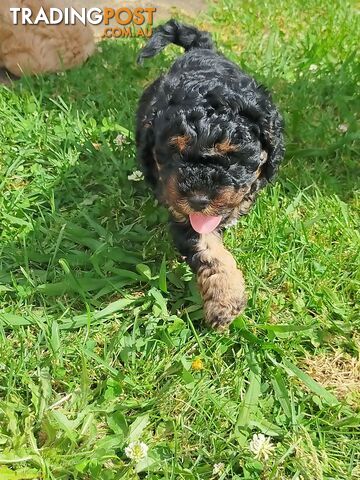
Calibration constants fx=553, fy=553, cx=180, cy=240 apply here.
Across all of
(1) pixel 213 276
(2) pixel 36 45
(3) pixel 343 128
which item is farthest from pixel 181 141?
(2) pixel 36 45

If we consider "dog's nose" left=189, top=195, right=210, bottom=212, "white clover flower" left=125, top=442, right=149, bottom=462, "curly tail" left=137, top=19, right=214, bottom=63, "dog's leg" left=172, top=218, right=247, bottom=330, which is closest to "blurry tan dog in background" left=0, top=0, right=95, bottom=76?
"curly tail" left=137, top=19, right=214, bottom=63

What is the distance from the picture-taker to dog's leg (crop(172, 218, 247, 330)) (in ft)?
8.10

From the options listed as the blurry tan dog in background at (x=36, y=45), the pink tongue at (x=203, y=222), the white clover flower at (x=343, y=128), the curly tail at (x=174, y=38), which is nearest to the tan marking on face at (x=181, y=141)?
the pink tongue at (x=203, y=222)

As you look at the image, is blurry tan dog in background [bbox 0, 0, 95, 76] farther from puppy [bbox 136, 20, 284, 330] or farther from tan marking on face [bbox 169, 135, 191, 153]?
tan marking on face [bbox 169, 135, 191, 153]

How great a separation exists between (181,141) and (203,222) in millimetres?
382

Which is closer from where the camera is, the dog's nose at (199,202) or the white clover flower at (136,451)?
the white clover flower at (136,451)

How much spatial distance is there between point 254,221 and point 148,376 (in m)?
1.07

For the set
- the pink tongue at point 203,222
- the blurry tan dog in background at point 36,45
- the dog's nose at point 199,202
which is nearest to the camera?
the dog's nose at point 199,202

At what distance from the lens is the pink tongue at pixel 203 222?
7.70 ft

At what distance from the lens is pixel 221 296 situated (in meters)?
2.46

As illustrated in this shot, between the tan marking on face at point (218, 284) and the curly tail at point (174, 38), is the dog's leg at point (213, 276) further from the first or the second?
the curly tail at point (174, 38)

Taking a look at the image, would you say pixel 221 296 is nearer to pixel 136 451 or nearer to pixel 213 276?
pixel 213 276

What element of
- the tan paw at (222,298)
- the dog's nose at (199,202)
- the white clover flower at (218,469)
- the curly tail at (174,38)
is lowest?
the white clover flower at (218,469)

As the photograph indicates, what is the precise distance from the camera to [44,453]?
2.08 metres
